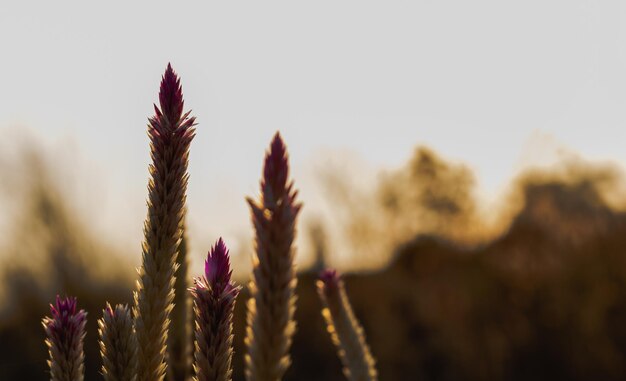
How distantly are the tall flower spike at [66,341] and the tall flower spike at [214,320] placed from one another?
228mm

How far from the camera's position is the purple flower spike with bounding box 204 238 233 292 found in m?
0.99

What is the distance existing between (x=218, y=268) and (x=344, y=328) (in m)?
0.58

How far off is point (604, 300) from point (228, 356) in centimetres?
853

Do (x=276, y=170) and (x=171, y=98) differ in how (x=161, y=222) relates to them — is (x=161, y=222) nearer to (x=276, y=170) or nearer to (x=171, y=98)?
(x=171, y=98)

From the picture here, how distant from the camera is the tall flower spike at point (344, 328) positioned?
1.49m

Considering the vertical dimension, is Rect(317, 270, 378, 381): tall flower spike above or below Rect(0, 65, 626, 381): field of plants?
below

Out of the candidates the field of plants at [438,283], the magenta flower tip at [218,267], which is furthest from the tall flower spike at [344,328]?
the field of plants at [438,283]

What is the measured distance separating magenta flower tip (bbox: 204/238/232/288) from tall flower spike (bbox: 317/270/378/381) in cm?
50

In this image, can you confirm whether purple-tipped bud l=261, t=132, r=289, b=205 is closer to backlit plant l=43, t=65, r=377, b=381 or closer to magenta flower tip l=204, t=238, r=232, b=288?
backlit plant l=43, t=65, r=377, b=381

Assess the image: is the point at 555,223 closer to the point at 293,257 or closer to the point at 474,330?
the point at 474,330

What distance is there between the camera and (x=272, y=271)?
32.0 inches

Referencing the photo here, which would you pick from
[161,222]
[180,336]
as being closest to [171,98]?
[161,222]

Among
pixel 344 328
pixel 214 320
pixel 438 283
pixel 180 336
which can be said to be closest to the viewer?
pixel 214 320

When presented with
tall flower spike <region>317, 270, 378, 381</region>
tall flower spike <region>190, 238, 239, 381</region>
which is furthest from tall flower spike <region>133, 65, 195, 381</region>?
tall flower spike <region>317, 270, 378, 381</region>
